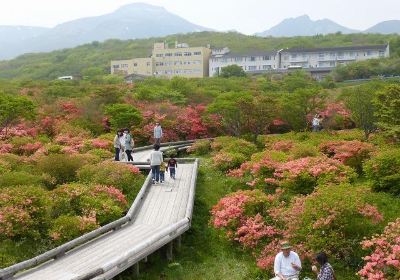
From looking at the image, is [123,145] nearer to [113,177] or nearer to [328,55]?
[113,177]

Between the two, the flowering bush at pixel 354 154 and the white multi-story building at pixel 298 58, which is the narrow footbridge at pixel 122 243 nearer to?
the flowering bush at pixel 354 154

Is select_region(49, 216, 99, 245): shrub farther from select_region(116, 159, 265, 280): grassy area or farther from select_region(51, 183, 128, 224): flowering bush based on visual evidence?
select_region(116, 159, 265, 280): grassy area

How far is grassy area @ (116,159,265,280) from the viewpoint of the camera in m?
12.8

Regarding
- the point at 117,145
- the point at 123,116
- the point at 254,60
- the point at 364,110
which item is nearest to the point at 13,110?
the point at 123,116

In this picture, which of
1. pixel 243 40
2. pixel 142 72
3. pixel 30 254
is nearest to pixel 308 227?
pixel 30 254

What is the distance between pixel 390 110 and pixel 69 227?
1605 centimetres

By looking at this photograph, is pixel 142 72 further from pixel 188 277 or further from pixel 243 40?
pixel 188 277

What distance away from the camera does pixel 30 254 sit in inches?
515

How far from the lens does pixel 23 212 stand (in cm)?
1391

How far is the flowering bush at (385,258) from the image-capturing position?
1028 centimetres

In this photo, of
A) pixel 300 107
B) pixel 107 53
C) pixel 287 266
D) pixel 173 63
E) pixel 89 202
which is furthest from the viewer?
pixel 107 53

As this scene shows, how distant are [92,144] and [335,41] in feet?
450

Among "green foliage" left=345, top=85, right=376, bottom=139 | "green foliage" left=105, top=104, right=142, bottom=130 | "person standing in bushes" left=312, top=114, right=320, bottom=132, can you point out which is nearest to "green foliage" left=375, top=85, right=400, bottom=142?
"green foliage" left=345, top=85, right=376, bottom=139

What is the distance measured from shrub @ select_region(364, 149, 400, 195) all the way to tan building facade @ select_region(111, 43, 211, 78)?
3941 inches
